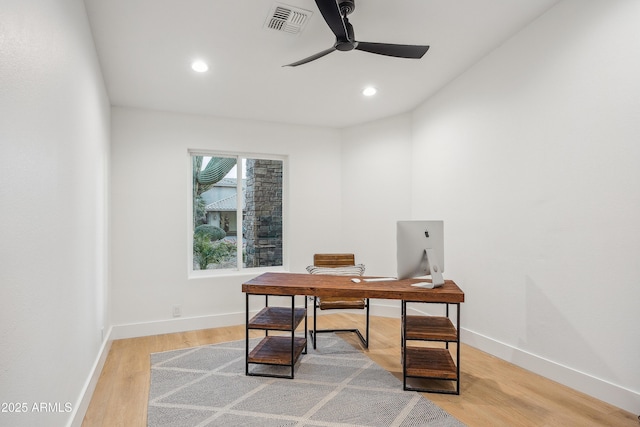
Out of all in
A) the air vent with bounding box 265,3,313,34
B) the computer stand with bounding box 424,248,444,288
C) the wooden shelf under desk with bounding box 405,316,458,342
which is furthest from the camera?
the computer stand with bounding box 424,248,444,288

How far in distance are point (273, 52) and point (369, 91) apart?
4.11 feet

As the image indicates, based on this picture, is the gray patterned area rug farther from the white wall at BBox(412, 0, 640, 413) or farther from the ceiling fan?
the ceiling fan

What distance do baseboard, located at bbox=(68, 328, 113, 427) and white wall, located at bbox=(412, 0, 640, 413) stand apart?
312 centimetres

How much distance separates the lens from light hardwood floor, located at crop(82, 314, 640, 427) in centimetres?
212

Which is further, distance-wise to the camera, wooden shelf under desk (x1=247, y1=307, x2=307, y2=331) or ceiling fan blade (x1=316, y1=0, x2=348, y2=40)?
wooden shelf under desk (x1=247, y1=307, x2=307, y2=331)

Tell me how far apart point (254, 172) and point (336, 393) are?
306 cm

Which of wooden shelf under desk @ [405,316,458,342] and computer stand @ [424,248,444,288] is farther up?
computer stand @ [424,248,444,288]

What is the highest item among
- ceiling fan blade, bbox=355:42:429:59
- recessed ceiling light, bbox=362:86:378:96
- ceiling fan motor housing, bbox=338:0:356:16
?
recessed ceiling light, bbox=362:86:378:96

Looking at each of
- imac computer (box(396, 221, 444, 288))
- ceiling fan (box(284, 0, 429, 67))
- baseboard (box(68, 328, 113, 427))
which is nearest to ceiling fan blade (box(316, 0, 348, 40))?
ceiling fan (box(284, 0, 429, 67))

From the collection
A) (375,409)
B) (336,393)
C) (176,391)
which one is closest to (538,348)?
(375,409)

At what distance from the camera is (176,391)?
8.34ft

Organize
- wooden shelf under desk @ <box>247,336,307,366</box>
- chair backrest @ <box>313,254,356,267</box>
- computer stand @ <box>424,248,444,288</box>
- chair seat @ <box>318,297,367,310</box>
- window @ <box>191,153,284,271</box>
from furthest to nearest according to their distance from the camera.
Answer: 1. window @ <box>191,153,284,271</box>
2. chair backrest @ <box>313,254,356,267</box>
3. chair seat @ <box>318,297,367,310</box>
4. wooden shelf under desk @ <box>247,336,307,366</box>
5. computer stand @ <box>424,248,444,288</box>

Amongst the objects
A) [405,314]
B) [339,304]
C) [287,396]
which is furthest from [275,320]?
[405,314]

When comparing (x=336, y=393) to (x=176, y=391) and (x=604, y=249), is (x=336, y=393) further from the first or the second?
(x=604, y=249)
